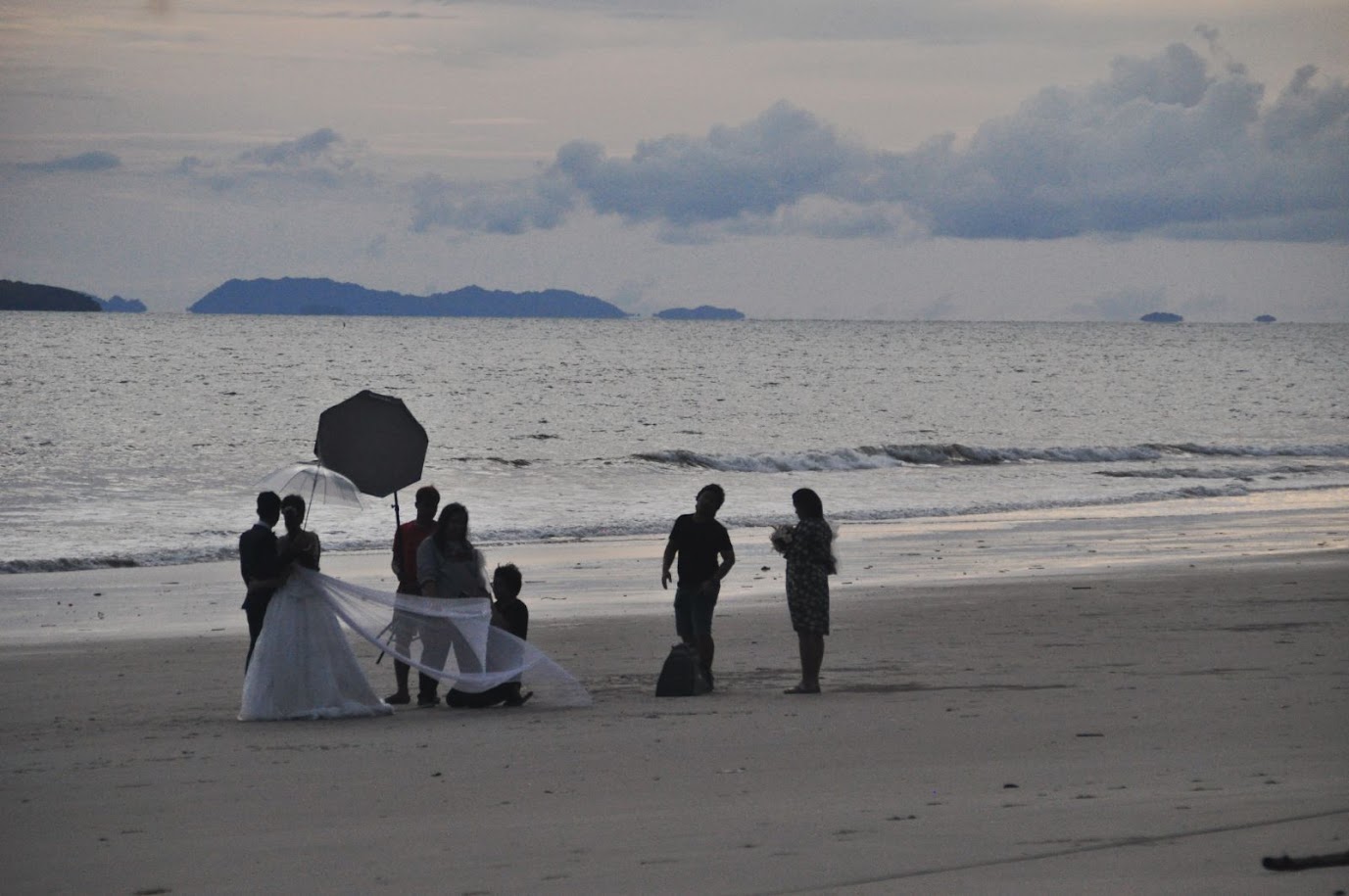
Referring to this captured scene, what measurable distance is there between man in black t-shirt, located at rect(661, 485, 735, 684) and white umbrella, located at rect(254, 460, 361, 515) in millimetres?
2500

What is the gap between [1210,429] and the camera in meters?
61.8

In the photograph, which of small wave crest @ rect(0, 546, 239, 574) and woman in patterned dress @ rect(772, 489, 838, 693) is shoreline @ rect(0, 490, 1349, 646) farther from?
woman in patterned dress @ rect(772, 489, 838, 693)

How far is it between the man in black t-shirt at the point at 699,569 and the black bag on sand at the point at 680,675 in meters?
0.40

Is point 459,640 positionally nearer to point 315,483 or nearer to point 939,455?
point 315,483

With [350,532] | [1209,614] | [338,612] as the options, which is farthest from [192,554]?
[1209,614]

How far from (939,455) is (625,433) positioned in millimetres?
15013

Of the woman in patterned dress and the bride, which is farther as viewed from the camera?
the woman in patterned dress

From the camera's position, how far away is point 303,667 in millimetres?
10492

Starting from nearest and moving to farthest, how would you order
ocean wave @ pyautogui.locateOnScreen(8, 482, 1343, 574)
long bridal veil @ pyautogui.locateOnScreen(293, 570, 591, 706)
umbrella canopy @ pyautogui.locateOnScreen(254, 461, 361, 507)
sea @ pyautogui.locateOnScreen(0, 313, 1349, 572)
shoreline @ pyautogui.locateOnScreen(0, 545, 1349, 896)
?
shoreline @ pyautogui.locateOnScreen(0, 545, 1349, 896) < long bridal veil @ pyautogui.locateOnScreen(293, 570, 591, 706) < umbrella canopy @ pyautogui.locateOnScreen(254, 461, 361, 507) < ocean wave @ pyautogui.locateOnScreen(8, 482, 1343, 574) < sea @ pyautogui.locateOnScreen(0, 313, 1349, 572)

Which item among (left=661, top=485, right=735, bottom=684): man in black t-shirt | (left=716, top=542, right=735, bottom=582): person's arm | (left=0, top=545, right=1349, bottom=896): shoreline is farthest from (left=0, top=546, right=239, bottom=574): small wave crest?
(left=716, top=542, right=735, bottom=582): person's arm

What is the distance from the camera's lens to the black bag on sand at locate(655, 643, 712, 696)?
1097 centimetres

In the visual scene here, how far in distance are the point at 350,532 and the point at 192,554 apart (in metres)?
2.88

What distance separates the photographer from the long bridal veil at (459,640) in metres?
10.8

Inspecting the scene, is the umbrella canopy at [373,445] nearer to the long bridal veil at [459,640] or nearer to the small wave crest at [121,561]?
the long bridal veil at [459,640]
